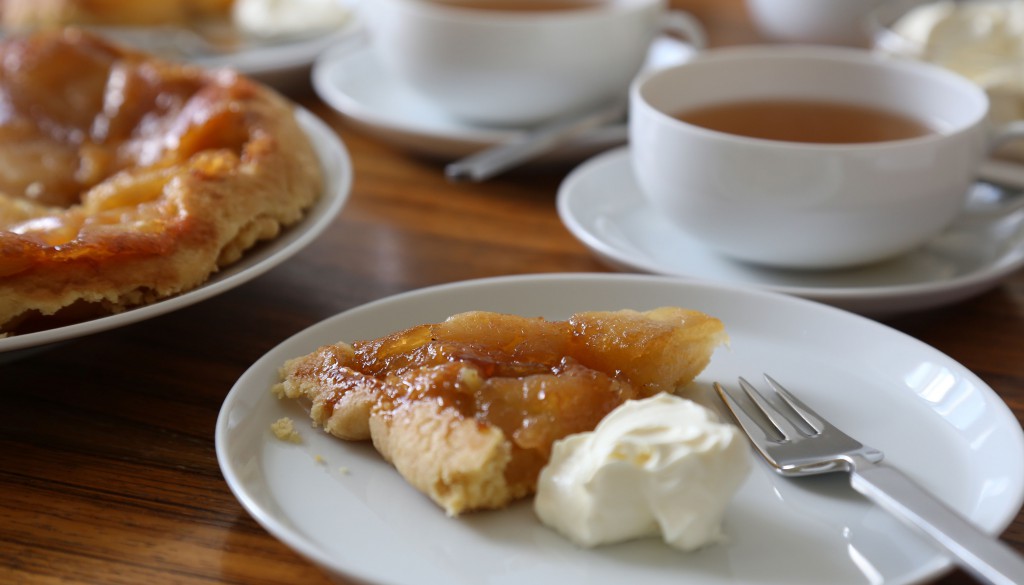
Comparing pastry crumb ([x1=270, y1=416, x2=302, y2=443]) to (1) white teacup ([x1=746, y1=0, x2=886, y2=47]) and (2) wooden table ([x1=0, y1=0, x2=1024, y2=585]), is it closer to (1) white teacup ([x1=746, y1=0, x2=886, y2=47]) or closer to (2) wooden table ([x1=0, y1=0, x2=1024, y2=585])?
(2) wooden table ([x1=0, y1=0, x2=1024, y2=585])

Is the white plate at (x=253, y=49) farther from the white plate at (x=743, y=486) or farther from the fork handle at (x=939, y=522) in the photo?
the fork handle at (x=939, y=522)

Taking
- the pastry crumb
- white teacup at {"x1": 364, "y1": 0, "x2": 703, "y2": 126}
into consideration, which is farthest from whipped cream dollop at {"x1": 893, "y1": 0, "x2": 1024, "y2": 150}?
the pastry crumb

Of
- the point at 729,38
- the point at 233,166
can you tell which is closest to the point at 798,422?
the point at 233,166

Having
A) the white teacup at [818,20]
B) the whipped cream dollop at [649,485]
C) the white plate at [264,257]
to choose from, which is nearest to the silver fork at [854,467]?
the whipped cream dollop at [649,485]

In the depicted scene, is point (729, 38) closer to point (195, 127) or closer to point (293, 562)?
point (195, 127)

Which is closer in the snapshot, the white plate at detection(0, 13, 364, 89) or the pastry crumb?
the pastry crumb

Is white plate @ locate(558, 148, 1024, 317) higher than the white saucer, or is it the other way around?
white plate @ locate(558, 148, 1024, 317)
